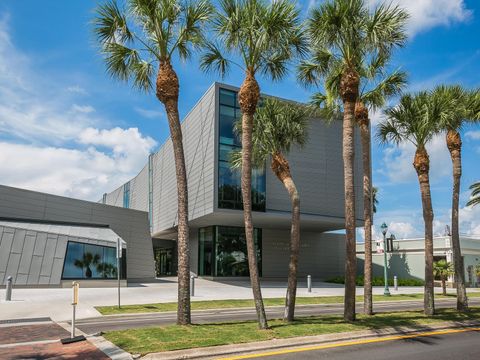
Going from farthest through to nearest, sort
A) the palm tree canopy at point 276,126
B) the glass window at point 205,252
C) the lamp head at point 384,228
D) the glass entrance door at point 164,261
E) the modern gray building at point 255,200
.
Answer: the glass entrance door at point 164,261 < the glass window at point 205,252 < the modern gray building at point 255,200 < the lamp head at point 384,228 < the palm tree canopy at point 276,126

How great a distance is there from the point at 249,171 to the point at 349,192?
3248 mm

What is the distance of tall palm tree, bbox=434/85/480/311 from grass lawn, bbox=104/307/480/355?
12.0ft

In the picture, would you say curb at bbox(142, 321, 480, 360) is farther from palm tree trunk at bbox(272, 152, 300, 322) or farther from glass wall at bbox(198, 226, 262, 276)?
glass wall at bbox(198, 226, 262, 276)

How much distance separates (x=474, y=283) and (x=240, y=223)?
2248cm

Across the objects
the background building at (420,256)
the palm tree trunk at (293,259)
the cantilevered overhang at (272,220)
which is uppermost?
the cantilevered overhang at (272,220)

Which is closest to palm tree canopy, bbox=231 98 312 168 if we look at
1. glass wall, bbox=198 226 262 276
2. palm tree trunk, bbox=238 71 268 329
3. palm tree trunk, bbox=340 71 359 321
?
palm tree trunk, bbox=340 71 359 321

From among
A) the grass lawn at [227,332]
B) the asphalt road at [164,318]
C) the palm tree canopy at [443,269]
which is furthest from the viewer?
the palm tree canopy at [443,269]

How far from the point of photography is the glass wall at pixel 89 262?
2836cm

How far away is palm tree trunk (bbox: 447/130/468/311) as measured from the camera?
53.0ft

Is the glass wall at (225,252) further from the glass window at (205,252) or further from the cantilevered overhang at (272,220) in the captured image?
the cantilevered overhang at (272,220)

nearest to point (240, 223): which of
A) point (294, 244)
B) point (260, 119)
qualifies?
point (260, 119)

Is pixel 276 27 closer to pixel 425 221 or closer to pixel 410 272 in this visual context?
pixel 425 221

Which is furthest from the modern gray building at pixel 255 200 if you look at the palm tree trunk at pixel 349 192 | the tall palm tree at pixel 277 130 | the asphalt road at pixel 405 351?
the asphalt road at pixel 405 351

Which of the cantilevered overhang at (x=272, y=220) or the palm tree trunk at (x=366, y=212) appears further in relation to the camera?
the cantilevered overhang at (x=272, y=220)
